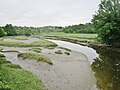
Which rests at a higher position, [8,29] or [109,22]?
[109,22]

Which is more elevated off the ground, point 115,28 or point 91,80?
point 115,28

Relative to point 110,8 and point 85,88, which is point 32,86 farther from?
point 110,8

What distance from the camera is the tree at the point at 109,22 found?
60.9 meters

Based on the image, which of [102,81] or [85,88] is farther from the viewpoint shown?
[102,81]

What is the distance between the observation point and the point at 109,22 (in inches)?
2477

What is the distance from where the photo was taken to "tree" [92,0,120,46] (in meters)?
60.9

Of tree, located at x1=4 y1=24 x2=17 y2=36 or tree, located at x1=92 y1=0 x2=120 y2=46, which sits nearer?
tree, located at x1=92 y1=0 x2=120 y2=46

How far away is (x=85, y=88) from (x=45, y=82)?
510 cm

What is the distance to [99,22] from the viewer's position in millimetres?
65000

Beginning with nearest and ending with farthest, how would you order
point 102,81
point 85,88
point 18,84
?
point 18,84
point 85,88
point 102,81

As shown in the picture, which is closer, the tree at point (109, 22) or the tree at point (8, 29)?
the tree at point (109, 22)

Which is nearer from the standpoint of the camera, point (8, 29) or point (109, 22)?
point (109, 22)

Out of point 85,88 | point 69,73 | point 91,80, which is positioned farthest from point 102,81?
point 69,73

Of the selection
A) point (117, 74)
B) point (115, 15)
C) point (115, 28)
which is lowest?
point (117, 74)
